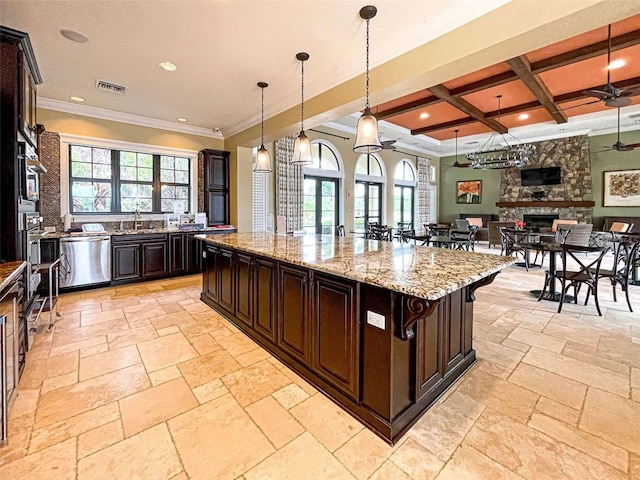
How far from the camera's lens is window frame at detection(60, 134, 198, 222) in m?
4.96

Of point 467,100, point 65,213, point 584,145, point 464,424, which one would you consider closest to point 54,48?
point 65,213

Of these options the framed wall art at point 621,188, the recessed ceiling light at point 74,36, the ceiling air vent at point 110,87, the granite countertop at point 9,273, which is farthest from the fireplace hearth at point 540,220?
the granite countertop at point 9,273

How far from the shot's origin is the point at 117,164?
5.50 meters

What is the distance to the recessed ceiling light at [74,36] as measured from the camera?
2.99m

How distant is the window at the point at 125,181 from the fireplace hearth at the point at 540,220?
33.2 feet

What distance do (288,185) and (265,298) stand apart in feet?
14.9

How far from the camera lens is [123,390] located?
85.6 inches

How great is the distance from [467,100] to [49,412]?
280 inches

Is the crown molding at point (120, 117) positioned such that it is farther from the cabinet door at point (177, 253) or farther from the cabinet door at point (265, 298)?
the cabinet door at point (265, 298)

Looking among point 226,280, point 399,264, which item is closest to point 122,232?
point 226,280

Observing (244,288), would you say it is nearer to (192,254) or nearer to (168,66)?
(168,66)

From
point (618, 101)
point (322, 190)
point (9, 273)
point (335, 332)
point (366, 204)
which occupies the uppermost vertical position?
point (618, 101)

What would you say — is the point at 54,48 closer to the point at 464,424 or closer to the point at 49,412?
the point at 49,412

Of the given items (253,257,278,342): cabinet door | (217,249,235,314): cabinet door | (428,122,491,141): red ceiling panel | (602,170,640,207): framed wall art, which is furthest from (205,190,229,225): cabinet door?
(602,170,640,207): framed wall art
